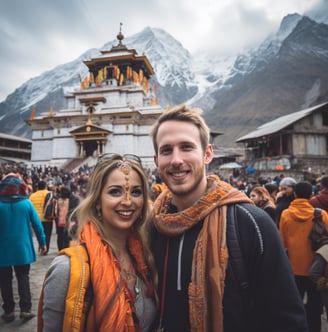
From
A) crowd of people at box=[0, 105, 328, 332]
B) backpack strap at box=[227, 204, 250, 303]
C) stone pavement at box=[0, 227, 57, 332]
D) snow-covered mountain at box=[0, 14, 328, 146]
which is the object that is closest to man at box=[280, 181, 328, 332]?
crowd of people at box=[0, 105, 328, 332]

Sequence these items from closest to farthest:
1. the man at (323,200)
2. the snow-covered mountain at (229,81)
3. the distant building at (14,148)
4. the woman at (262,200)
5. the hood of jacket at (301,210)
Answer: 1. the hood of jacket at (301,210)
2. the man at (323,200)
3. the woman at (262,200)
4. the distant building at (14,148)
5. the snow-covered mountain at (229,81)

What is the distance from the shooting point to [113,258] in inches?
72.3

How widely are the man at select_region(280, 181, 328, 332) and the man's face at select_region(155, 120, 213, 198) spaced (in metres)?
2.46

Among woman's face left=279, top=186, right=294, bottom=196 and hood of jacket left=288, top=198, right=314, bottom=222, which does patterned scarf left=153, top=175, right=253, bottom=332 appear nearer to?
hood of jacket left=288, top=198, right=314, bottom=222

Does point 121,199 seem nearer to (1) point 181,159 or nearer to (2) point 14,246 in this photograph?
(1) point 181,159

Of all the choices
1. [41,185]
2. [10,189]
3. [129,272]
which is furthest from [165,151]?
[41,185]

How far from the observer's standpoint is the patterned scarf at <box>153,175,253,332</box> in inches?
59.6

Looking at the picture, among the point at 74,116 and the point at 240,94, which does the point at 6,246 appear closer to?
the point at 74,116

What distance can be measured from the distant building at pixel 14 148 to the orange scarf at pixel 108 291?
47.0 meters

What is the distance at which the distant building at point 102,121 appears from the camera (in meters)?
30.3

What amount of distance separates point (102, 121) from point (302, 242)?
30181mm

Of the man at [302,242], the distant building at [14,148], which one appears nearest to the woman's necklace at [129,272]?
the man at [302,242]

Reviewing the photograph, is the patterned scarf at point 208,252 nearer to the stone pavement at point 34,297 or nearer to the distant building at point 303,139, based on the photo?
the stone pavement at point 34,297

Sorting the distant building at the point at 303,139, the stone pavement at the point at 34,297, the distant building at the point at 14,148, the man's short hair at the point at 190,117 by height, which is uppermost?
the distant building at the point at 14,148
